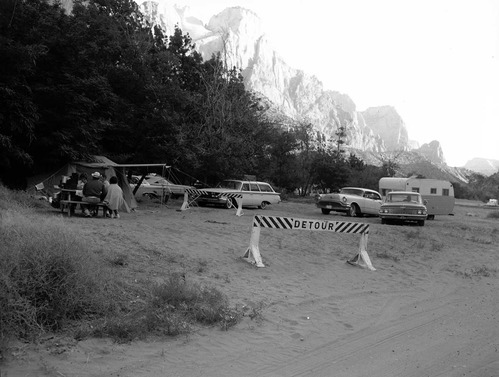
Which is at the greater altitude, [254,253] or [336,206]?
[336,206]

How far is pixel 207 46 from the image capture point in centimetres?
15525

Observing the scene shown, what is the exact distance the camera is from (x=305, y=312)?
7891 millimetres

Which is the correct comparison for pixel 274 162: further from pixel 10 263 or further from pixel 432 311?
pixel 10 263

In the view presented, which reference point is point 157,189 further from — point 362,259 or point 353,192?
point 362,259

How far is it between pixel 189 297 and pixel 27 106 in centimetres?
1353

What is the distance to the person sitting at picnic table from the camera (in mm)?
14633

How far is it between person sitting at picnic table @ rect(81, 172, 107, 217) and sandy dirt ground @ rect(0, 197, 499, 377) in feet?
5.52

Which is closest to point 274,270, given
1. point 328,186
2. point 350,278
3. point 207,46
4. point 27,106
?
point 350,278

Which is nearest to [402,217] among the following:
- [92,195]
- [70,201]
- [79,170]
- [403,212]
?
[403,212]

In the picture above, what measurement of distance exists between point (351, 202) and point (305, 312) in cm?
1707

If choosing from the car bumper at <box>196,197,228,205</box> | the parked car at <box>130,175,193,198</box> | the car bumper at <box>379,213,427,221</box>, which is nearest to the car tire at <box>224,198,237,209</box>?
the car bumper at <box>196,197,228,205</box>

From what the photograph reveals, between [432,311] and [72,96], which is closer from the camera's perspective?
[432,311]

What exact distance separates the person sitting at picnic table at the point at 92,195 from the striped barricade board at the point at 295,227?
5.90 m

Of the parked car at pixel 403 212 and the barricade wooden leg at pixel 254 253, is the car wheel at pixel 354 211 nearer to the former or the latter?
the parked car at pixel 403 212
